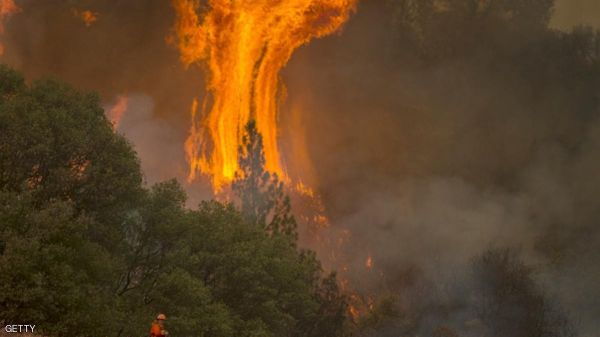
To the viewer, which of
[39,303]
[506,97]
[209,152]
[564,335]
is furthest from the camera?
[506,97]

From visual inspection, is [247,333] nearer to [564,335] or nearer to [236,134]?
[564,335]

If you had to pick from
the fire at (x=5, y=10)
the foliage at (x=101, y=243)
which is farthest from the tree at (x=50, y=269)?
the fire at (x=5, y=10)

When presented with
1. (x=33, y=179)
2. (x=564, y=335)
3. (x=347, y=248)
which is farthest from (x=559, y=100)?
(x=33, y=179)

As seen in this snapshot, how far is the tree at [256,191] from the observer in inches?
3196

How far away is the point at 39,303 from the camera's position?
36.8 m

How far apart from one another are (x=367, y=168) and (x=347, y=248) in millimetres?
17787

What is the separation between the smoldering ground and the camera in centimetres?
12169

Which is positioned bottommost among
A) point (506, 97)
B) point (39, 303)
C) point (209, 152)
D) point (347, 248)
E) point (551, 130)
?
point (39, 303)

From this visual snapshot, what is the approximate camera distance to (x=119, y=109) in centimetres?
12356

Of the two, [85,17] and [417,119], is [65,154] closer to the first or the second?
[85,17]

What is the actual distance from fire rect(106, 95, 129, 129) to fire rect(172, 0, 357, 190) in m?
13.2

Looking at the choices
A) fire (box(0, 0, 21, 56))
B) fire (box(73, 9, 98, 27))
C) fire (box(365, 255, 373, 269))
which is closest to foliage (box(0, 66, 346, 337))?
fire (box(365, 255, 373, 269))

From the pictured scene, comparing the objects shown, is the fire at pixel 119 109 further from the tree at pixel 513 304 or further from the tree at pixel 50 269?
the tree at pixel 50 269

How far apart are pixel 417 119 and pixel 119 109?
5919 cm
